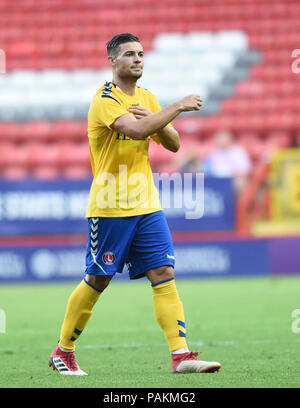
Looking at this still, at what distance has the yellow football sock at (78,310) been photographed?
521 centimetres

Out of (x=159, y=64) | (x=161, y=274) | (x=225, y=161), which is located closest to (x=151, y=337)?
(x=161, y=274)

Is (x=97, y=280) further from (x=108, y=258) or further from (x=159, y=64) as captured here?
(x=159, y=64)

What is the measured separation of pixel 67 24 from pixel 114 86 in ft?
49.1

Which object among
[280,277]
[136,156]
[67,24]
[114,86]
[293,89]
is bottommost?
[280,277]

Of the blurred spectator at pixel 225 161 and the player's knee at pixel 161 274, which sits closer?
the player's knee at pixel 161 274

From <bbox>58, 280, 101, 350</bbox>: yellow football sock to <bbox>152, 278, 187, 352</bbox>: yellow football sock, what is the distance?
383 millimetres

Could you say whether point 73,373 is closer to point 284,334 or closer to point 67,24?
point 284,334

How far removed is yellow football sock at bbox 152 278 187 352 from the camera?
5.08 m

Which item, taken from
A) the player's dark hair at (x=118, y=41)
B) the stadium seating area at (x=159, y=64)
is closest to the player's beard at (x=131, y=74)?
the player's dark hair at (x=118, y=41)

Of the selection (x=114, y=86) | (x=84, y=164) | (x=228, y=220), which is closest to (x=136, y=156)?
(x=114, y=86)

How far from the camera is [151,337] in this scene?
696cm

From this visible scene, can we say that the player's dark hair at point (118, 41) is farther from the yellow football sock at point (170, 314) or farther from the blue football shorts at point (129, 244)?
the yellow football sock at point (170, 314)

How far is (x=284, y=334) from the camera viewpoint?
6.79 m

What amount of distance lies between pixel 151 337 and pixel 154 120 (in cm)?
260
